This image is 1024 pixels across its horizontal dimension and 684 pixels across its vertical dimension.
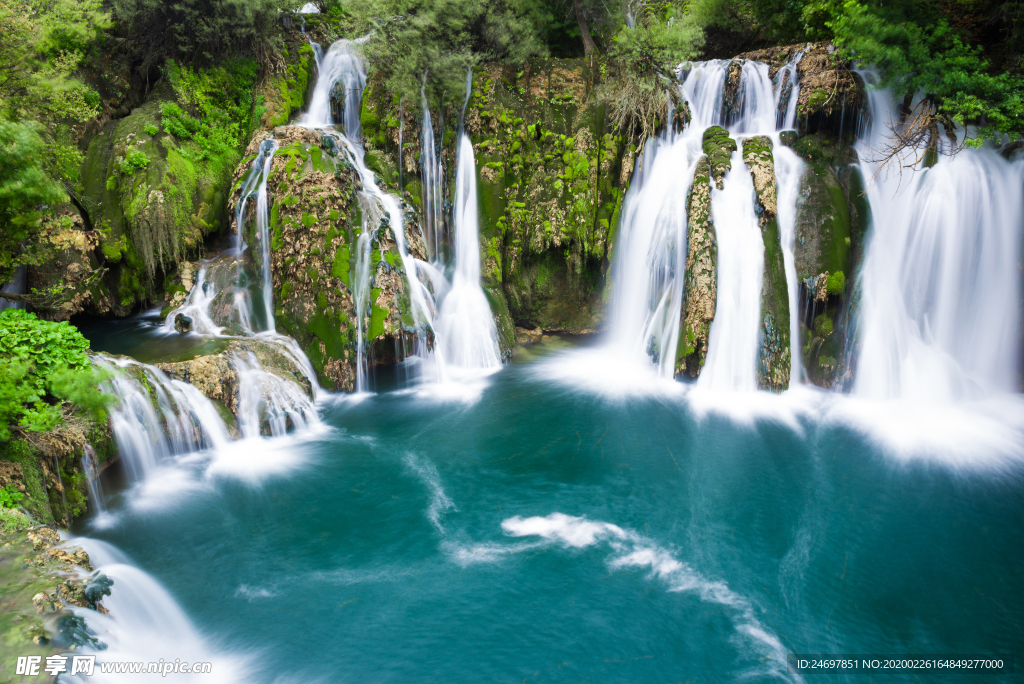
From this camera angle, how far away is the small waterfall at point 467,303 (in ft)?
37.6

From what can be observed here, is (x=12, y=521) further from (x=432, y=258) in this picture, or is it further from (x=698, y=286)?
(x=698, y=286)

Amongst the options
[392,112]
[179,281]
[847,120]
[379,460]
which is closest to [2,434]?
[379,460]

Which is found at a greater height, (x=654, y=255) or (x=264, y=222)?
(x=264, y=222)

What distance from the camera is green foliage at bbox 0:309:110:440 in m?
5.30

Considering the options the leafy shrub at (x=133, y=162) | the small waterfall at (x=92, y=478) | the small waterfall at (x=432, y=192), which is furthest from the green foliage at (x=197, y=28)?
the small waterfall at (x=92, y=478)

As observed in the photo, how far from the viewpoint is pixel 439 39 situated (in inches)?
490

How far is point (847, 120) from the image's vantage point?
1065cm

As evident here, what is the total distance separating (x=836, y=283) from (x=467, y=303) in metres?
7.47

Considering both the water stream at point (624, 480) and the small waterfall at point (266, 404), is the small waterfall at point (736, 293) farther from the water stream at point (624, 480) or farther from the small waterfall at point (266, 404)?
the small waterfall at point (266, 404)

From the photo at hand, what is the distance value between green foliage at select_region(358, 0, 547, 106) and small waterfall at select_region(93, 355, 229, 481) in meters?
8.34

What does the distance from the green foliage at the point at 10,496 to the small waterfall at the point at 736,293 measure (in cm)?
1009

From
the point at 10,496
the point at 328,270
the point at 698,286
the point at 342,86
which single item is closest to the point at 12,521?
the point at 10,496

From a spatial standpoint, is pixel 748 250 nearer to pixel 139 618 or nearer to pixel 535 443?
pixel 535 443

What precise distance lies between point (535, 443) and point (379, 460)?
2510mm
